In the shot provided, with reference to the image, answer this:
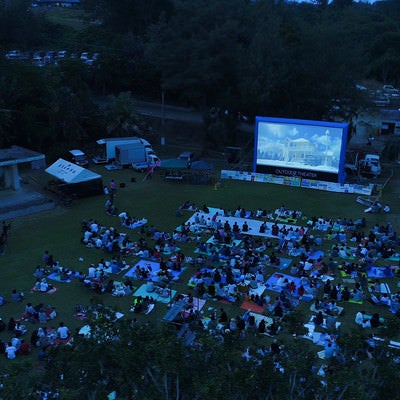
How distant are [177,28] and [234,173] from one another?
16195 mm

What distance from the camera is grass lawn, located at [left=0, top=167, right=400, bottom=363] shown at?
21.3 m

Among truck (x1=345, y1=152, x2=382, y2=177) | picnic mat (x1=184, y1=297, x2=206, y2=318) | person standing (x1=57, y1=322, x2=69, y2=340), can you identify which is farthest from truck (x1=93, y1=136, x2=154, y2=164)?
person standing (x1=57, y1=322, x2=69, y2=340)

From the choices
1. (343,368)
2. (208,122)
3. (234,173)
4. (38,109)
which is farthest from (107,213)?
(343,368)

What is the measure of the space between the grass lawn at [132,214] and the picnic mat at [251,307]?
0.31 meters

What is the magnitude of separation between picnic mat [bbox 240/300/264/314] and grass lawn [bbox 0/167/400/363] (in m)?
0.31

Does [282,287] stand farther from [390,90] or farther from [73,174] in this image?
[390,90]

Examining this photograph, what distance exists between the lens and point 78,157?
41312 mm

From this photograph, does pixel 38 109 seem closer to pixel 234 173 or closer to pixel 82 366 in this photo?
pixel 234 173

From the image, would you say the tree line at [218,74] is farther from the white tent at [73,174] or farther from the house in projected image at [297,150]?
the white tent at [73,174]

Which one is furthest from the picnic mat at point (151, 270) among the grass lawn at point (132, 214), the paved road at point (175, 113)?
the paved road at point (175, 113)

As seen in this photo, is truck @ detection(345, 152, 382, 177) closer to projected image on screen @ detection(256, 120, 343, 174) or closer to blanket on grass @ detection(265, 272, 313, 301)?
projected image on screen @ detection(256, 120, 343, 174)

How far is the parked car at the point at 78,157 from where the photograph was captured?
4131 centimetres

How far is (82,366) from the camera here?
11.4m

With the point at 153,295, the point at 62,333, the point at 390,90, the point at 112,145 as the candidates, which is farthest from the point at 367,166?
the point at 390,90
